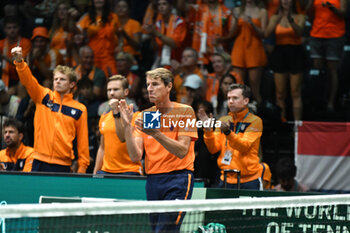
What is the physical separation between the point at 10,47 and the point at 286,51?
5308mm

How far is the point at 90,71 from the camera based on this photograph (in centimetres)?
1193

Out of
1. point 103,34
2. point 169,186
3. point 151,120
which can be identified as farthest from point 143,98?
point 151,120

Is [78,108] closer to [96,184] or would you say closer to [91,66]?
[96,184]

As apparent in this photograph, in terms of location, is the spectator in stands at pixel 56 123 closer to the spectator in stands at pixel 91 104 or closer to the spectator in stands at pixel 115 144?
the spectator in stands at pixel 115 144

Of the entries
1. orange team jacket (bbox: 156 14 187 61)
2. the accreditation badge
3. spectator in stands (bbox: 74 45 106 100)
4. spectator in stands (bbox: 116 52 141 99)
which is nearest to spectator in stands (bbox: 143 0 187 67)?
orange team jacket (bbox: 156 14 187 61)

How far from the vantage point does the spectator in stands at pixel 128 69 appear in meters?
11.4

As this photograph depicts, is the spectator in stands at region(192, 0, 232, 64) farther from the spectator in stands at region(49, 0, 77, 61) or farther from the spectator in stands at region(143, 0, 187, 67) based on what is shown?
the spectator in stands at region(49, 0, 77, 61)

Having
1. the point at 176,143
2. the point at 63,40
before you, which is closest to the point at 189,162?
the point at 176,143

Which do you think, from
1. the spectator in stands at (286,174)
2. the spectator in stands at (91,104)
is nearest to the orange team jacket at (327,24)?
the spectator in stands at (286,174)

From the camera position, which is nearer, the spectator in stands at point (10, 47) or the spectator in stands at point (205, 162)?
the spectator in stands at point (205, 162)

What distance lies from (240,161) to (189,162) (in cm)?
217

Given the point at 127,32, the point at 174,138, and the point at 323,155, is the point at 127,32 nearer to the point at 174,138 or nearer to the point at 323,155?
the point at 323,155

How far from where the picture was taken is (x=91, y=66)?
1198cm

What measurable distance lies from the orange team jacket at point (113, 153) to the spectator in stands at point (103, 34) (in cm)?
392
